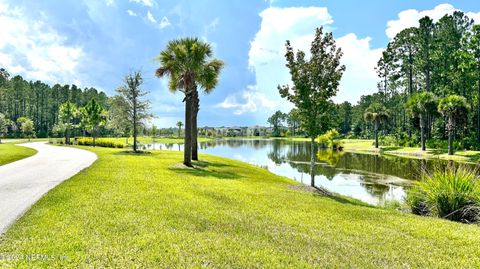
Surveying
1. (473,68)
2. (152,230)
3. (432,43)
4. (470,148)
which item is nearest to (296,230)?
(152,230)

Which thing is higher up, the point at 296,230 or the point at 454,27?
the point at 454,27

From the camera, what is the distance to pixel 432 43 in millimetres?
53656

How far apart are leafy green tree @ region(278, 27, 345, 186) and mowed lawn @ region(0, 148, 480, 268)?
548 centimetres

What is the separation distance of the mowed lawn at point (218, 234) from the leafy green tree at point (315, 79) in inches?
216

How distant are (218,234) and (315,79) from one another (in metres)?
10.6

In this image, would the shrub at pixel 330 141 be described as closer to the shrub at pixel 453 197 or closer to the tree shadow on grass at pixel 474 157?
the tree shadow on grass at pixel 474 157

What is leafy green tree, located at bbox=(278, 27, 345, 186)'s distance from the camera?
15.2m

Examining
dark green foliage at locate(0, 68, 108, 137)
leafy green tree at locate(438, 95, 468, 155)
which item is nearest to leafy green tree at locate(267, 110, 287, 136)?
dark green foliage at locate(0, 68, 108, 137)

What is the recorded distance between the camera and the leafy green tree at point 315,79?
50.0ft

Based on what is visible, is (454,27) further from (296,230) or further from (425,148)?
(296,230)

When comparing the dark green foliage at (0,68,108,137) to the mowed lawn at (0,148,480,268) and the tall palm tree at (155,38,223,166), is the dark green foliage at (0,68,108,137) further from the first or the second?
the mowed lawn at (0,148,480,268)

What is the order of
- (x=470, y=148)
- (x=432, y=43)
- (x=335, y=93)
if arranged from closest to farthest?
(x=335, y=93) < (x=470, y=148) < (x=432, y=43)

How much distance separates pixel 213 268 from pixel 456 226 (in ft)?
23.9

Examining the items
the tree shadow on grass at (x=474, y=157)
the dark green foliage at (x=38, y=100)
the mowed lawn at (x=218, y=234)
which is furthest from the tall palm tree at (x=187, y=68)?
the dark green foliage at (x=38, y=100)
